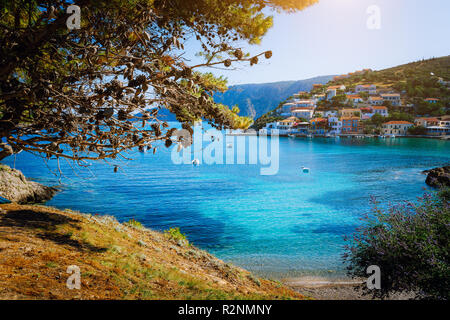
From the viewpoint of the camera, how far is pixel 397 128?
111500 millimetres

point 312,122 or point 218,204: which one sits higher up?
point 312,122

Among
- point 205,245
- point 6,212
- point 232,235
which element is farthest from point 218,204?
point 6,212

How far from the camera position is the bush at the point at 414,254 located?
7477 mm

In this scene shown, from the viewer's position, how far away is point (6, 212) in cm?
783

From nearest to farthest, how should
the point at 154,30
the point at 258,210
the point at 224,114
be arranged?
the point at 154,30 < the point at 224,114 < the point at 258,210

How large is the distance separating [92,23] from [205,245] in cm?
1529

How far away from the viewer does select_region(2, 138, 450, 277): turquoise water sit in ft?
58.1

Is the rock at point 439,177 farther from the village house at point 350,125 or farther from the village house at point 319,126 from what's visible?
the village house at point 319,126

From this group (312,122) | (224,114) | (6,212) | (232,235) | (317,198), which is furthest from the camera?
(312,122)

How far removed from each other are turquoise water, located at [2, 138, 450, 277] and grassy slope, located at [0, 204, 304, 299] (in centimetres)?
215

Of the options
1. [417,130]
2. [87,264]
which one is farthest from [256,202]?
[417,130]

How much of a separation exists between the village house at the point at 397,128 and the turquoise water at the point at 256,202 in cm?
6198
